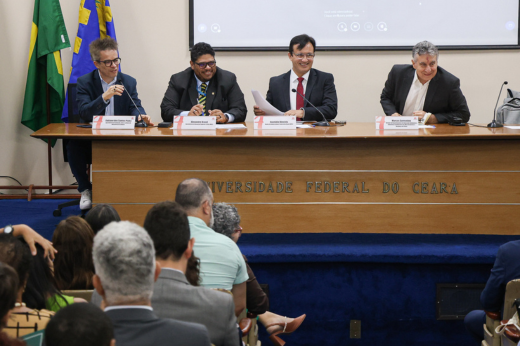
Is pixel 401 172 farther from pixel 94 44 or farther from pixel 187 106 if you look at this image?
pixel 94 44

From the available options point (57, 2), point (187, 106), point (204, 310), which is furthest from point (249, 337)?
point (57, 2)

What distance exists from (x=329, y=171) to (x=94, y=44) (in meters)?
1.82

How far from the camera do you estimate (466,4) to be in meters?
5.05

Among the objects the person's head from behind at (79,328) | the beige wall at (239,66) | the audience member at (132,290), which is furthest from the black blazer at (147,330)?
the beige wall at (239,66)

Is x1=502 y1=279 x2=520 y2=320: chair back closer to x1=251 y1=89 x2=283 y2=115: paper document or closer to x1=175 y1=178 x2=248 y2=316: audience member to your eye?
x1=175 y1=178 x2=248 y2=316: audience member

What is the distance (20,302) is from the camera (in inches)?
56.3

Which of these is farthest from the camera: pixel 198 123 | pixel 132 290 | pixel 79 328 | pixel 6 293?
pixel 198 123

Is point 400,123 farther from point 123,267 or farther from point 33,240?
point 123,267

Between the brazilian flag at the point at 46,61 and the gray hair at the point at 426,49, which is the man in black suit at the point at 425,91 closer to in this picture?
the gray hair at the point at 426,49

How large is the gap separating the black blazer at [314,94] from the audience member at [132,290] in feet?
9.76

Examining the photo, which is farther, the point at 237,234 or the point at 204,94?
the point at 204,94

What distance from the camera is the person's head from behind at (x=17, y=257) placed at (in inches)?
57.9

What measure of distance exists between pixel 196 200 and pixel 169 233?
59 cm

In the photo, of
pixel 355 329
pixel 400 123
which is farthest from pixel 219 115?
pixel 355 329
